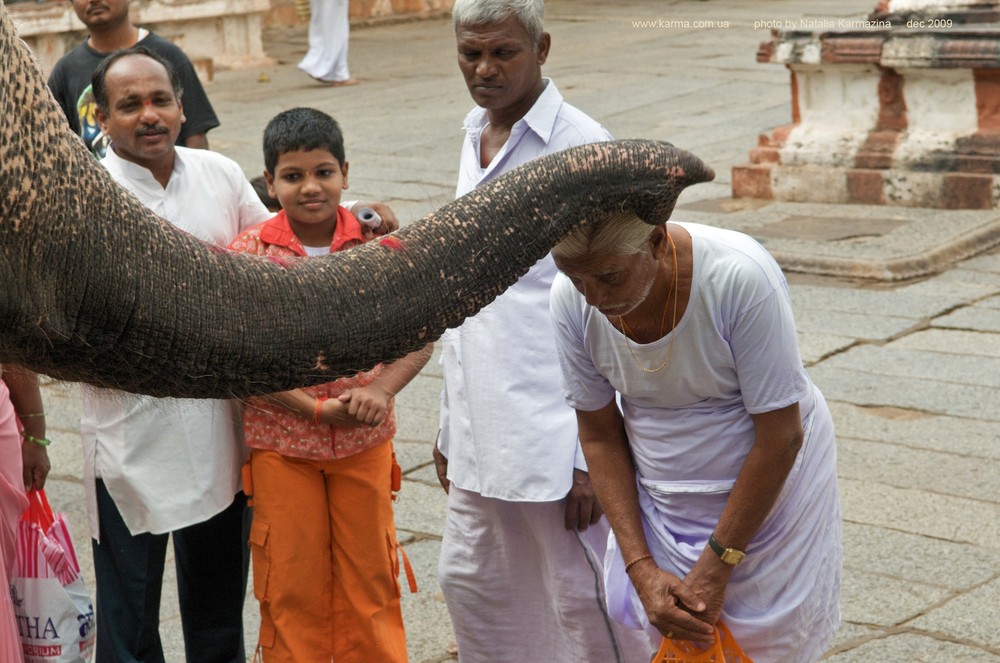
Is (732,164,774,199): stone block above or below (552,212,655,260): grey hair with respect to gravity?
below

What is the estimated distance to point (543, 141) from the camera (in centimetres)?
373

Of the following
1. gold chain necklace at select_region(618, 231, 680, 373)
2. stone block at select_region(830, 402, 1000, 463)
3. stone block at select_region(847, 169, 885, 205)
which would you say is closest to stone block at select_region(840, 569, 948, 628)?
stone block at select_region(830, 402, 1000, 463)

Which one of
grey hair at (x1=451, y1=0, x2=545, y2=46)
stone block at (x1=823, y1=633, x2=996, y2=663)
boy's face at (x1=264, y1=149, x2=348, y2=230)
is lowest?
stone block at (x1=823, y1=633, x2=996, y2=663)

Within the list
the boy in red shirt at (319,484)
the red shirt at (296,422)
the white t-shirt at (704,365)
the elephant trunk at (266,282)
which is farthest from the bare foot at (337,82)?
the elephant trunk at (266,282)

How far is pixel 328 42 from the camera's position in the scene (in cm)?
1591

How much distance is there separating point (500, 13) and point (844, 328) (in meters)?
4.03

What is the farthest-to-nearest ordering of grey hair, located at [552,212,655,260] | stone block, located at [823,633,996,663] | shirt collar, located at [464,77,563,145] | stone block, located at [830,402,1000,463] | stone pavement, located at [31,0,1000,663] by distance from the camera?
stone block, located at [830,402,1000,463]
stone pavement, located at [31,0,1000,663]
stone block, located at [823,633,996,663]
shirt collar, located at [464,77,563,145]
grey hair, located at [552,212,655,260]

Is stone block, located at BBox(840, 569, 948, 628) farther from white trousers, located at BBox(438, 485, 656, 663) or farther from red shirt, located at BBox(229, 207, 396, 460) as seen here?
red shirt, located at BBox(229, 207, 396, 460)

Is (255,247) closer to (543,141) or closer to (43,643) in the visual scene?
(543,141)

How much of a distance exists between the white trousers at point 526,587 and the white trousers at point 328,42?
12.5 m

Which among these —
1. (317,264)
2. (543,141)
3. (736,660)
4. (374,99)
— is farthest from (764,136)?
(317,264)

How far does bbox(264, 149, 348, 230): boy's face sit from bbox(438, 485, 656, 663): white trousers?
794 mm

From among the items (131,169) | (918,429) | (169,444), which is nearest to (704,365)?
(169,444)

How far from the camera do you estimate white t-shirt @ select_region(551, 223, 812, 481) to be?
304 cm
